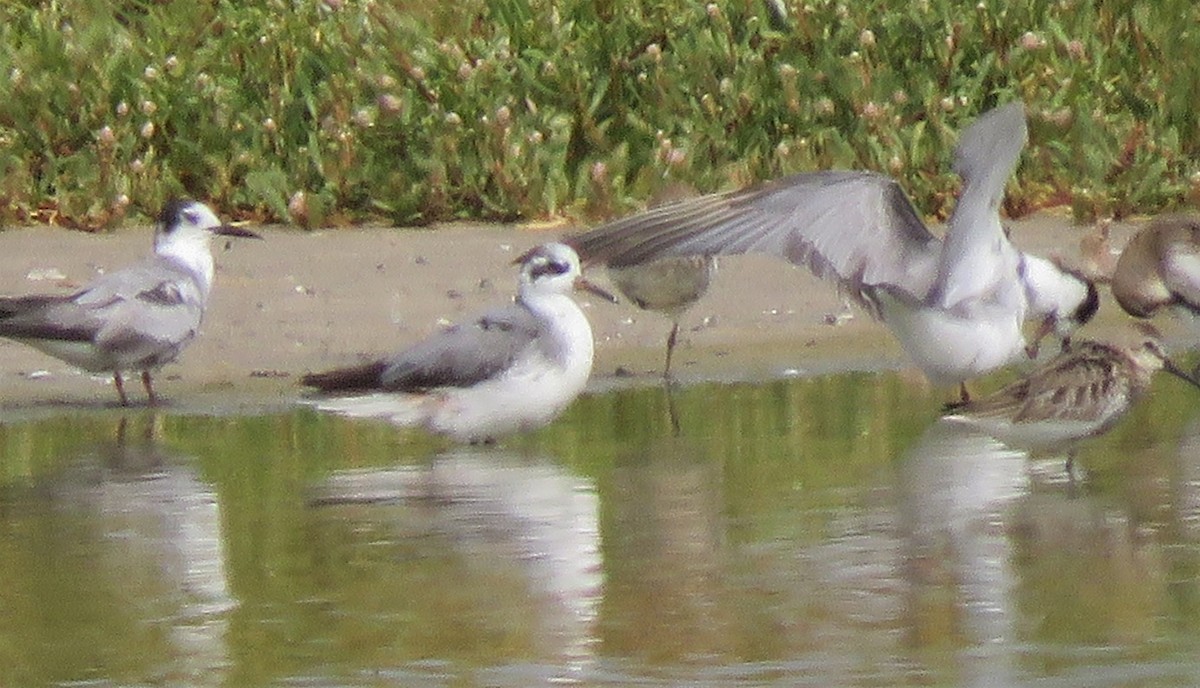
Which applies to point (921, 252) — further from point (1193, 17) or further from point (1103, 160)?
point (1193, 17)

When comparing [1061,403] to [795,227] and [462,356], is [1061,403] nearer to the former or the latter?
[795,227]

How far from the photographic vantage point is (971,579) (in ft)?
22.5

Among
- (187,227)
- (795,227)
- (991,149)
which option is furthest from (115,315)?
(991,149)

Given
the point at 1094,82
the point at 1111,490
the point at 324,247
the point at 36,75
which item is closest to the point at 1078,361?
the point at 1111,490

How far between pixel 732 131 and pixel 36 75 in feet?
11.8

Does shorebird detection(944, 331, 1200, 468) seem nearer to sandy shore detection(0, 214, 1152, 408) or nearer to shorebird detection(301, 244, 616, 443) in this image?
shorebird detection(301, 244, 616, 443)

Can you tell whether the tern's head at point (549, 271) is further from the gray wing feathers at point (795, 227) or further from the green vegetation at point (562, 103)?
the green vegetation at point (562, 103)

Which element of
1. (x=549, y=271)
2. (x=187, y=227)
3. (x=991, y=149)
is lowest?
(x=549, y=271)

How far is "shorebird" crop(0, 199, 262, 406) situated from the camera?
Result: 10859 mm

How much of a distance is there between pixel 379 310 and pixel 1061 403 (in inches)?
175

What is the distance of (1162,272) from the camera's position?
1201 cm

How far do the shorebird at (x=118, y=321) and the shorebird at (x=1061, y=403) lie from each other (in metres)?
3.55

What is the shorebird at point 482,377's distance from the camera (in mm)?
9469

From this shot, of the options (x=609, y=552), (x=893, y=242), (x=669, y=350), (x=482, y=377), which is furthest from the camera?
(x=669, y=350)
